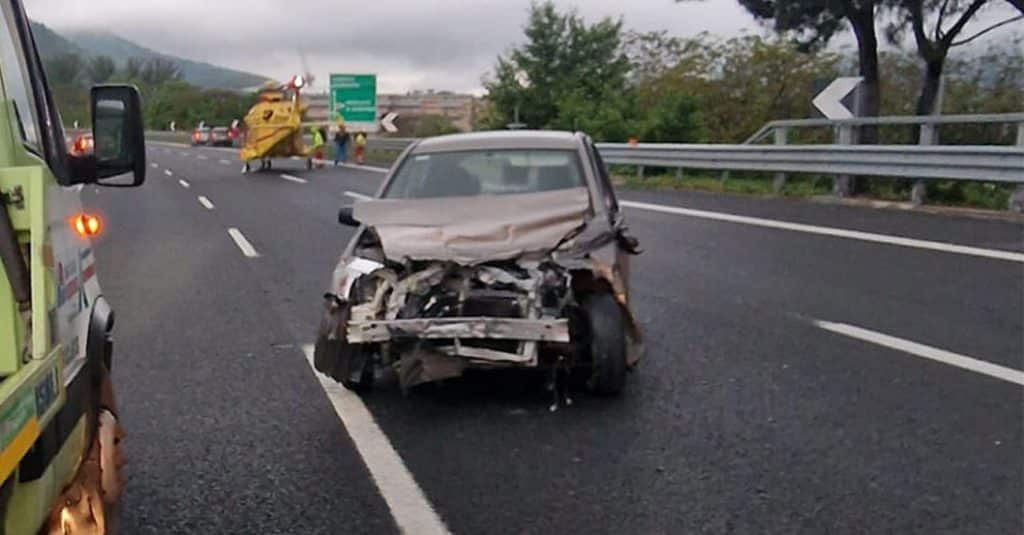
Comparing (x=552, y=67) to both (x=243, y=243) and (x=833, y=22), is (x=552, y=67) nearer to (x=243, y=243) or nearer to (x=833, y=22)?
(x=833, y=22)

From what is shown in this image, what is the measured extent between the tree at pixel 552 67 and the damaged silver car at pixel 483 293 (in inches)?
1343

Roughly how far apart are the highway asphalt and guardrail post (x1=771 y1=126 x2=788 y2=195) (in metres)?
7.37

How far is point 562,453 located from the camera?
15.5ft

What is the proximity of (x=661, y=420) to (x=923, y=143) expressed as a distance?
1066cm

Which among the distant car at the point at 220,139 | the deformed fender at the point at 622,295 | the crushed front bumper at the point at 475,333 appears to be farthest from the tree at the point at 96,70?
the distant car at the point at 220,139

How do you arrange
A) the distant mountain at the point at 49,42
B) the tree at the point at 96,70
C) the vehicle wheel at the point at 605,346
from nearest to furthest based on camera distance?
the distant mountain at the point at 49,42
the vehicle wheel at the point at 605,346
the tree at the point at 96,70

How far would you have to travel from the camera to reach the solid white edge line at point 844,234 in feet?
33.2

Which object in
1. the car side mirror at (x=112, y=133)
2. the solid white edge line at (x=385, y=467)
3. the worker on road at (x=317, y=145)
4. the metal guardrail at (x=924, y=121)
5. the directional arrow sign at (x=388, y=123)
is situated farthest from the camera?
the directional arrow sign at (x=388, y=123)

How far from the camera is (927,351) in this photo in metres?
6.42

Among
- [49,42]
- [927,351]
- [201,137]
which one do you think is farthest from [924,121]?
[201,137]

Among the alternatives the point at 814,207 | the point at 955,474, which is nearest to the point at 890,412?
the point at 955,474

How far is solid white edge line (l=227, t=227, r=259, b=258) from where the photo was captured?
39.5ft

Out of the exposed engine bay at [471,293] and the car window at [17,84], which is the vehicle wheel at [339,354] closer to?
the exposed engine bay at [471,293]

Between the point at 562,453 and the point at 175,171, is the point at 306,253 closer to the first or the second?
the point at 562,453
